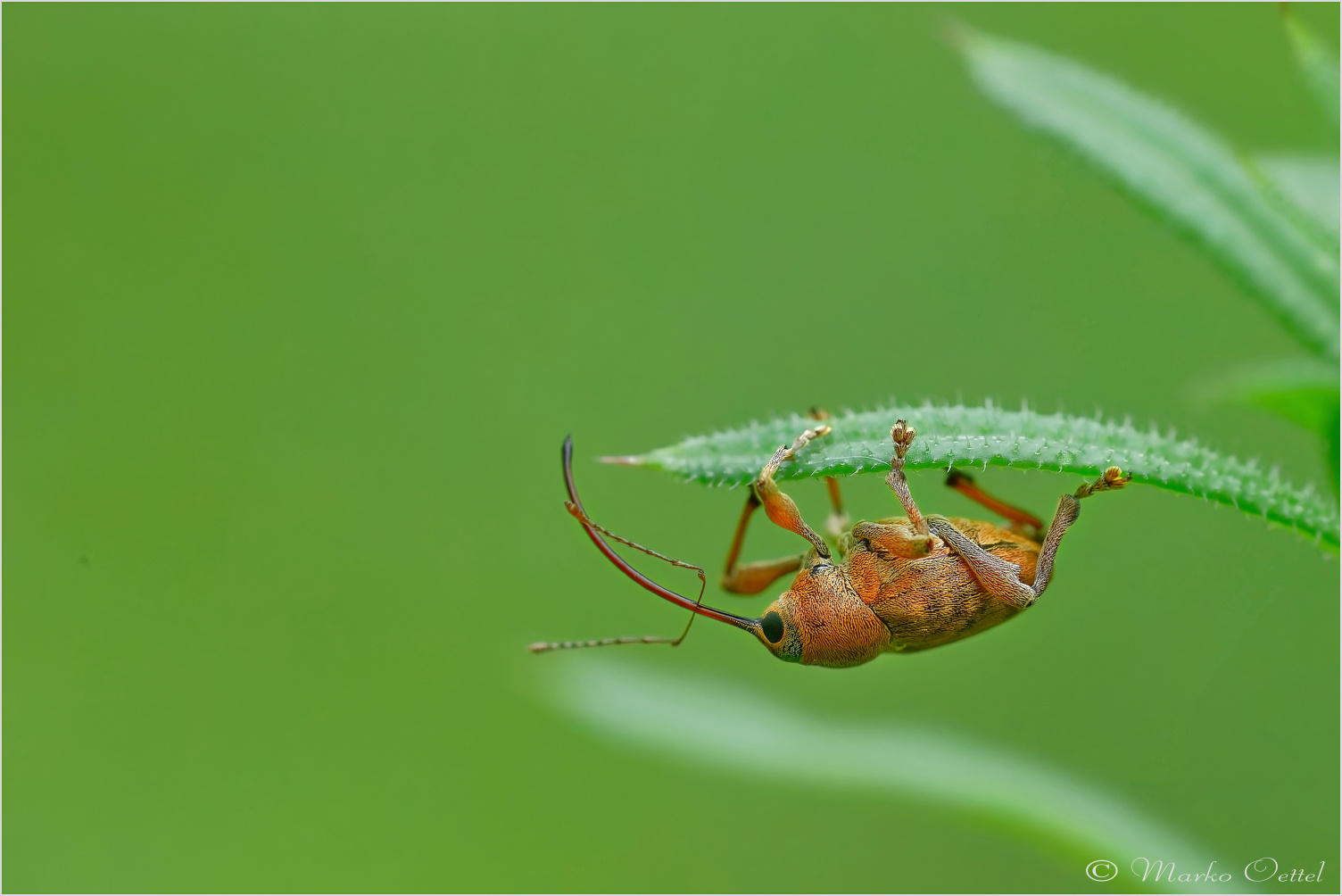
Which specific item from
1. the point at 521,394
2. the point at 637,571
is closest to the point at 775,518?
the point at 637,571

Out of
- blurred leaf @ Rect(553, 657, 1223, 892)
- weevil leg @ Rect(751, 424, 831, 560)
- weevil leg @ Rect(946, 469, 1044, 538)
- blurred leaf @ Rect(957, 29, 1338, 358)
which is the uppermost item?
blurred leaf @ Rect(957, 29, 1338, 358)

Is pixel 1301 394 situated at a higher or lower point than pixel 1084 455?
higher

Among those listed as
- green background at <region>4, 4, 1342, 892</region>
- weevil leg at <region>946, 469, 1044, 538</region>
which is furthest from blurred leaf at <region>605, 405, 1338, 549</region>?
green background at <region>4, 4, 1342, 892</region>

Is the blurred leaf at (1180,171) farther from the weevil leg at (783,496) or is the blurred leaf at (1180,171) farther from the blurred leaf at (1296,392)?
the weevil leg at (783,496)

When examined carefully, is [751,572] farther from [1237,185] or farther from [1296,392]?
[1237,185]

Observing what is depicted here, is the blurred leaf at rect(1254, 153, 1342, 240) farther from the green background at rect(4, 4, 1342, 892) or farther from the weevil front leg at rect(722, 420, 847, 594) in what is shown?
the green background at rect(4, 4, 1342, 892)

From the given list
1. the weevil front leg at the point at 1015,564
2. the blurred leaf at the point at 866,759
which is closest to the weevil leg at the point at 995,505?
the weevil front leg at the point at 1015,564

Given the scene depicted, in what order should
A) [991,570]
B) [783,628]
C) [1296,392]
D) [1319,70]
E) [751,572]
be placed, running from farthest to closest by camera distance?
[751,572], [783,628], [991,570], [1319,70], [1296,392]

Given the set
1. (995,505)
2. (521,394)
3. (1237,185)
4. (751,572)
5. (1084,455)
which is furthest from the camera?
(521,394)
